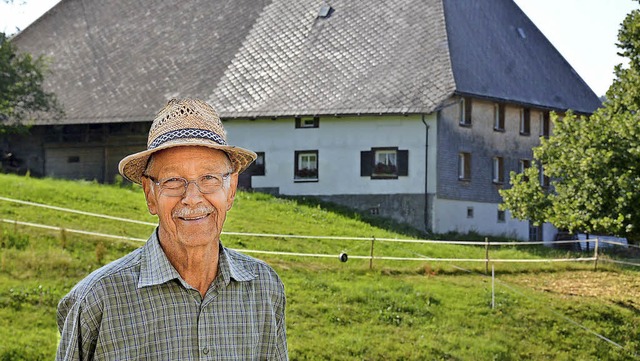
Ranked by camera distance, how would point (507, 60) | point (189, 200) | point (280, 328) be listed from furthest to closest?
1. point (507, 60)
2. point (280, 328)
3. point (189, 200)

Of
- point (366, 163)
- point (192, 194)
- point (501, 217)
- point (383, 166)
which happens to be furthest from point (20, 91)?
point (192, 194)

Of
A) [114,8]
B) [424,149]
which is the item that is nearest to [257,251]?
[424,149]

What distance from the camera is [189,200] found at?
13.9ft

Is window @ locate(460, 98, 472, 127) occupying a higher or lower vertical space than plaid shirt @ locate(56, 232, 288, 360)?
higher

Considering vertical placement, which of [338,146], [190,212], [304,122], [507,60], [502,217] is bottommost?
[502,217]

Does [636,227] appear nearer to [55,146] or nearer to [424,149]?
[424,149]

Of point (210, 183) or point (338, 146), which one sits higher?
point (338, 146)

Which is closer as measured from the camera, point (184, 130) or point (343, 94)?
point (184, 130)

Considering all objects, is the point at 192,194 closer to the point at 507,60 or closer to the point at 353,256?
the point at 353,256

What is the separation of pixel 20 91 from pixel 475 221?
16835 mm

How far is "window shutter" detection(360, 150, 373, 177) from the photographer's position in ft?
133

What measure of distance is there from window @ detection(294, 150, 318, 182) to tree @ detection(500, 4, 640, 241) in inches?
536

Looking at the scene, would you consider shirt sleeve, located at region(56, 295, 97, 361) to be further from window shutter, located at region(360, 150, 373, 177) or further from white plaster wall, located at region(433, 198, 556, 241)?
window shutter, located at region(360, 150, 373, 177)

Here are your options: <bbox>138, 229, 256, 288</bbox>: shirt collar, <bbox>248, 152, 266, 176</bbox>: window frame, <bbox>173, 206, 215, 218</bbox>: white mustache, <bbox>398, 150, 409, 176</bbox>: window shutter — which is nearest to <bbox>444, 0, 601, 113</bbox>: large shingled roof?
<bbox>398, 150, 409, 176</bbox>: window shutter
